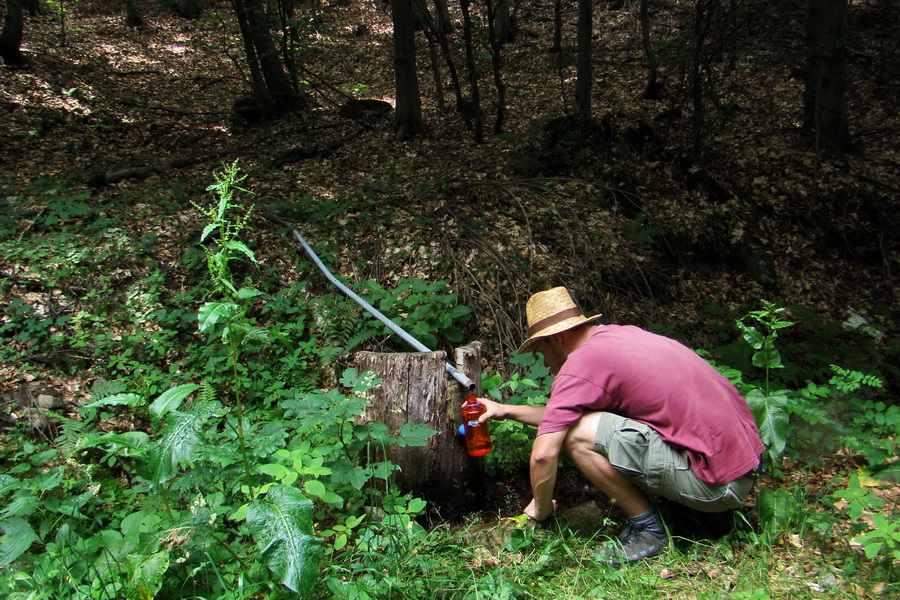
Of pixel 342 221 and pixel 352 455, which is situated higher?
pixel 342 221

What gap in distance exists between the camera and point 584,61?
7.43 metres

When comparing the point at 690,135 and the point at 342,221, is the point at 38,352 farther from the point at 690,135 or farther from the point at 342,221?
the point at 690,135

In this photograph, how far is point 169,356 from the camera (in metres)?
4.29

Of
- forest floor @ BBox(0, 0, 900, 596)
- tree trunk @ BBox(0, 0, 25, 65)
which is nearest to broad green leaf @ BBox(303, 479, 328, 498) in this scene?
forest floor @ BBox(0, 0, 900, 596)

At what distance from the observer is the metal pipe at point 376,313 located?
110 inches

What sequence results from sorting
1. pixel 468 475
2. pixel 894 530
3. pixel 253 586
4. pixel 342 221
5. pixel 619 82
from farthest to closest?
pixel 619 82, pixel 342 221, pixel 468 475, pixel 894 530, pixel 253 586

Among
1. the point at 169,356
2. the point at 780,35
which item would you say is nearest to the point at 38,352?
the point at 169,356

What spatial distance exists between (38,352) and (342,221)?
10.1 ft

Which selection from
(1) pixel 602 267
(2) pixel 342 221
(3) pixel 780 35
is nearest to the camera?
(1) pixel 602 267

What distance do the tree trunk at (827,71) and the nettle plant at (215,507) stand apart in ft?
24.1

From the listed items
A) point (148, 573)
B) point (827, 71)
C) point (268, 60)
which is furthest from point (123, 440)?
point (268, 60)

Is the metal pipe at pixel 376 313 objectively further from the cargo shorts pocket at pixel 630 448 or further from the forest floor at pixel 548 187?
the cargo shorts pocket at pixel 630 448

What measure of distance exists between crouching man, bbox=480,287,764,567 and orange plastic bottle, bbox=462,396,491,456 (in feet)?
1.18

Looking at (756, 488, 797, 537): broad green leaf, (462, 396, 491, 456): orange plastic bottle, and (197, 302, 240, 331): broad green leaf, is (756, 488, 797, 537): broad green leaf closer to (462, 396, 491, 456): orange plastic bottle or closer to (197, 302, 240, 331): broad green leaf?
(462, 396, 491, 456): orange plastic bottle
